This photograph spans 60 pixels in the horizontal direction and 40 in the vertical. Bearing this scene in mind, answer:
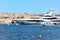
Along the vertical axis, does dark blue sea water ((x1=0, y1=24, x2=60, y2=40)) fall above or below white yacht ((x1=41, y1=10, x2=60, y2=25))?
above

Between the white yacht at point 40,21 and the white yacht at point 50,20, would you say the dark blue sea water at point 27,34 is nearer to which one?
the white yacht at point 40,21

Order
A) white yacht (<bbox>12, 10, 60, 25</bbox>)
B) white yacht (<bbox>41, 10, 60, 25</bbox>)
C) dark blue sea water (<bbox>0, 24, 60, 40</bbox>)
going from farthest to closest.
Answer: white yacht (<bbox>41, 10, 60, 25</bbox>) → white yacht (<bbox>12, 10, 60, 25</bbox>) → dark blue sea water (<bbox>0, 24, 60, 40</bbox>)

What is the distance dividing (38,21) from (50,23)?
24.3 feet

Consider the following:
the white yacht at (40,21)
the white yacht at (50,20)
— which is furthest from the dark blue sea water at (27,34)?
the white yacht at (50,20)

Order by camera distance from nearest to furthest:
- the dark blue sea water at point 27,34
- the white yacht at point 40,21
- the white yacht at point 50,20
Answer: the dark blue sea water at point 27,34 → the white yacht at point 40,21 → the white yacht at point 50,20

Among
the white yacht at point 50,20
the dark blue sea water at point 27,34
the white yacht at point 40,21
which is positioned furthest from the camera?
the white yacht at point 50,20

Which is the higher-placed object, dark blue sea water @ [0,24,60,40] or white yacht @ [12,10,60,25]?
dark blue sea water @ [0,24,60,40]

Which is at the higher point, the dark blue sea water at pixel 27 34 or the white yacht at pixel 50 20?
the dark blue sea water at pixel 27 34

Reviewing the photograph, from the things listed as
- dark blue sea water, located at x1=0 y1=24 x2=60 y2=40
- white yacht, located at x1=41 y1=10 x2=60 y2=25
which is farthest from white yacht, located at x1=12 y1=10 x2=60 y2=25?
dark blue sea water, located at x1=0 y1=24 x2=60 y2=40

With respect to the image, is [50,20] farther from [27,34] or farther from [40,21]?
[27,34]

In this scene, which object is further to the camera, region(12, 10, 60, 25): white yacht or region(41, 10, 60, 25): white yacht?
region(41, 10, 60, 25): white yacht

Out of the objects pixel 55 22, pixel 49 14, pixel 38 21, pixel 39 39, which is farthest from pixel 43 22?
pixel 39 39

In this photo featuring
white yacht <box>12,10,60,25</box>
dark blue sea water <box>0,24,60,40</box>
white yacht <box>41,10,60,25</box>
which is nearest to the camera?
dark blue sea water <box>0,24,60,40</box>

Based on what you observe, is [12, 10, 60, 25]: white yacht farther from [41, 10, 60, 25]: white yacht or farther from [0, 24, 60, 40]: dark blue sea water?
[0, 24, 60, 40]: dark blue sea water
